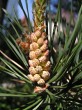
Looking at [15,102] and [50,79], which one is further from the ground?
[15,102]

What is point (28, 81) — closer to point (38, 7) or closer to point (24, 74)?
point (24, 74)

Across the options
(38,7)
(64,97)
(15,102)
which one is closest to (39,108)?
(64,97)

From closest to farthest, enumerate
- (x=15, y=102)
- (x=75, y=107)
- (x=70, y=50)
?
(x=70, y=50) → (x=75, y=107) → (x=15, y=102)

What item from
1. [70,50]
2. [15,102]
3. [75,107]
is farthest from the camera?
[15,102]

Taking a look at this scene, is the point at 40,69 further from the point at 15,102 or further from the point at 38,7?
the point at 15,102

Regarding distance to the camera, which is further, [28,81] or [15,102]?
[15,102]

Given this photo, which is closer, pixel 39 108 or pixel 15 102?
pixel 39 108

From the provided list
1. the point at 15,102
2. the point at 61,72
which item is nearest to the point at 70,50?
the point at 61,72

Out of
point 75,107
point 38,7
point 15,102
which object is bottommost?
point 75,107

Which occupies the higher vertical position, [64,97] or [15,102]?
[15,102]
